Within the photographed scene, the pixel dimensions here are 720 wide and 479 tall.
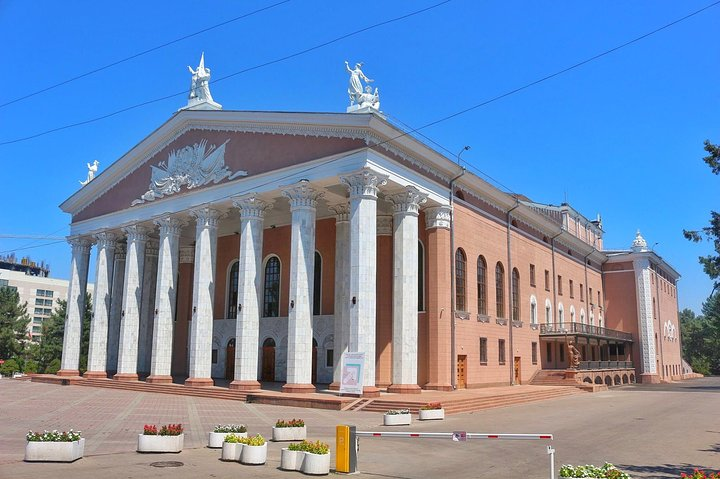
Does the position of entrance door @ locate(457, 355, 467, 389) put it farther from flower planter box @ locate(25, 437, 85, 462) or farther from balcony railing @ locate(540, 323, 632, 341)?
flower planter box @ locate(25, 437, 85, 462)

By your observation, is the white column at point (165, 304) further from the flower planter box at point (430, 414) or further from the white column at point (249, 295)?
the flower planter box at point (430, 414)

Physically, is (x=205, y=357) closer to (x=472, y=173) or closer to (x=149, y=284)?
(x=149, y=284)

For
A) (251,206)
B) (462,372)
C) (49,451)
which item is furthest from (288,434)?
(462,372)

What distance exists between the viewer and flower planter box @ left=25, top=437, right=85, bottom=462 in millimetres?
11695

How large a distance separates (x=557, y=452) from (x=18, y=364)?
160ft

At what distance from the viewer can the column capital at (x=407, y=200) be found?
2841cm

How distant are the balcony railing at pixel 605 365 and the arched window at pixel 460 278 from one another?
13436mm

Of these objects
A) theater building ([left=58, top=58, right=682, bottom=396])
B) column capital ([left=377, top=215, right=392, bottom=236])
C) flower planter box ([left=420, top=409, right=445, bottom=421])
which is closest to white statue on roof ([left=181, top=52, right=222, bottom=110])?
theater building ([left=58, top=58, right=682, bottom=396])

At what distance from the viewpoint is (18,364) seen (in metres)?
50.1

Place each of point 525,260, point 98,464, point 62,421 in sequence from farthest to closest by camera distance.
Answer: point 525,260 → point 62,421 → point 98,464

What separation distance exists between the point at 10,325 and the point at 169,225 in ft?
120

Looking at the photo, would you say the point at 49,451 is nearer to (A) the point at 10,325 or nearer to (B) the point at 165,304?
(B) the point at 165,304

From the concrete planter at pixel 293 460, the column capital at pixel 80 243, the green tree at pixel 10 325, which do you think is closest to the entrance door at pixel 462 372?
the concrete planter at pixel 293 460

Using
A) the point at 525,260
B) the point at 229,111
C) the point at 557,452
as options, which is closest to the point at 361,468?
the point at 557,452
